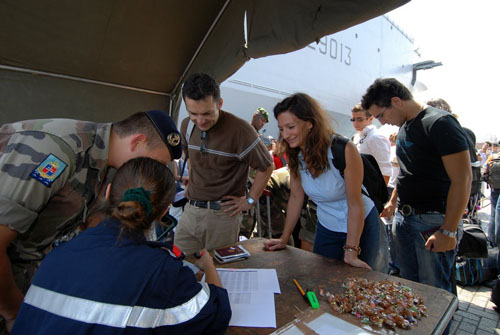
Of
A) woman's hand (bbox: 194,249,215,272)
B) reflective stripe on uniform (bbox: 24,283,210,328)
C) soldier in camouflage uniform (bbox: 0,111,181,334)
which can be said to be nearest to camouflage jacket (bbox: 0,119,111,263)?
soldier in camouflage uniform (bbox: 0,111,181,334)

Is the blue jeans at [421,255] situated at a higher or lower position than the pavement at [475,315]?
higher

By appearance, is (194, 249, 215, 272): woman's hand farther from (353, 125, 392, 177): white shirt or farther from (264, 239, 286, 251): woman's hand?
(353, 125, 392, 177): white shirt

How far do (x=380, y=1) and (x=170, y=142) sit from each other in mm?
1187

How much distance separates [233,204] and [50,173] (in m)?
1.31

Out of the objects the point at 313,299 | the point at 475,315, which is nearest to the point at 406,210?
the point at 313,299

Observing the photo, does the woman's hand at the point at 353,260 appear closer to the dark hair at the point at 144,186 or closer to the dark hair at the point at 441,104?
the dark hair at the point at 144,186

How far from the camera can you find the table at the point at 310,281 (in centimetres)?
98

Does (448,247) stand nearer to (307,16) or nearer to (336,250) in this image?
(336,250)

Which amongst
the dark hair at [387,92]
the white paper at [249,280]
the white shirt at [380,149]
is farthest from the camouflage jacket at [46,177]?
the white shirt at [380,149]

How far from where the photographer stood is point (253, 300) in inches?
44.3

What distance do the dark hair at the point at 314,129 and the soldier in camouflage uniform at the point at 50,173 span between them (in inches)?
28.8

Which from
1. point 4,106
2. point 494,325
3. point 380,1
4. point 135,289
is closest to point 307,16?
point 380,1

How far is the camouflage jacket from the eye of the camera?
3.08ft

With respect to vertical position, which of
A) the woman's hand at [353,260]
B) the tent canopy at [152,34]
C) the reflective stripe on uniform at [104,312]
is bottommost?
the woman's hand at [353,260]
